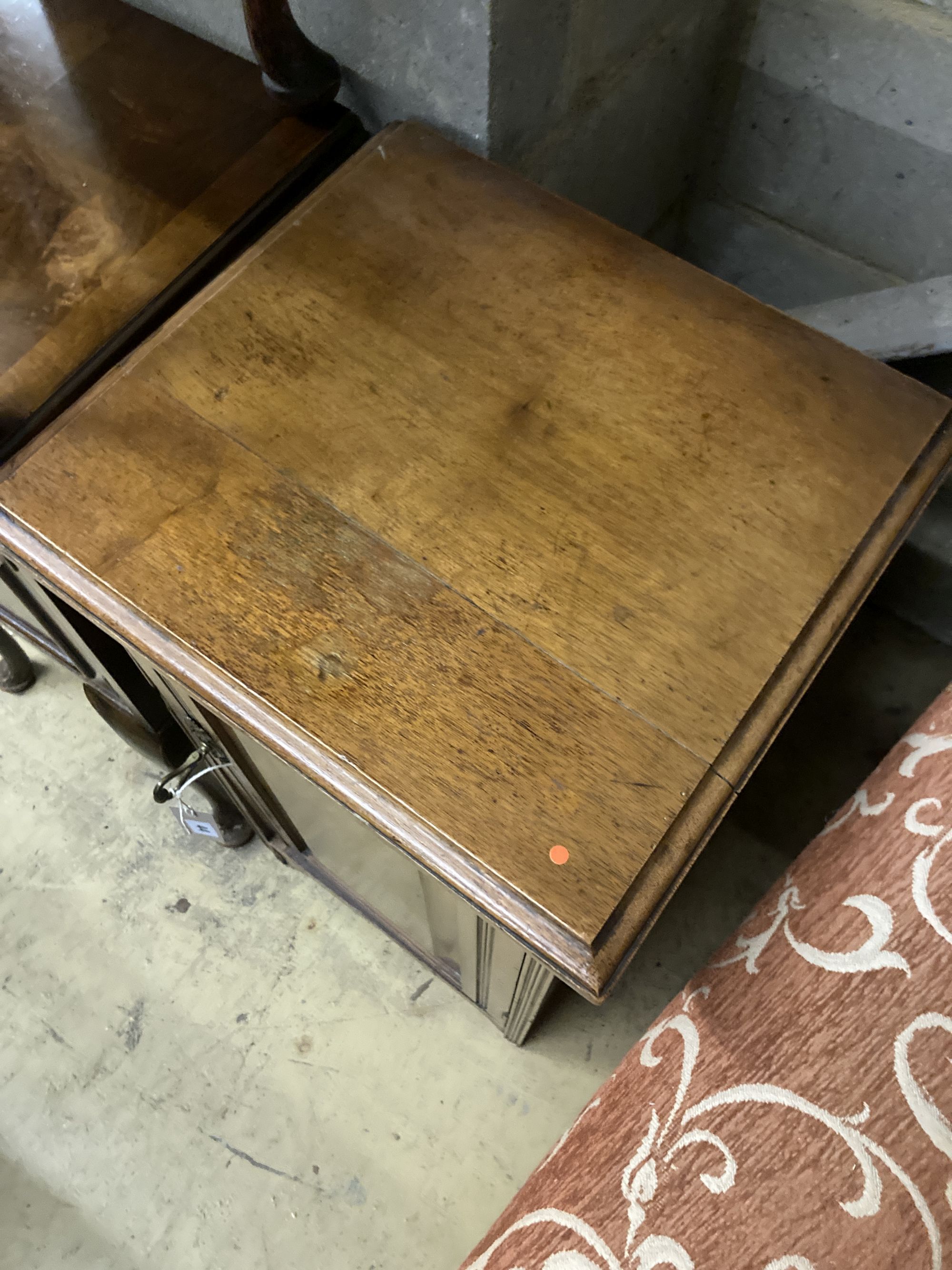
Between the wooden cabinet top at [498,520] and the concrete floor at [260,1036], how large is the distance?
68 cm

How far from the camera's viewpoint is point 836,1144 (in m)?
0.47

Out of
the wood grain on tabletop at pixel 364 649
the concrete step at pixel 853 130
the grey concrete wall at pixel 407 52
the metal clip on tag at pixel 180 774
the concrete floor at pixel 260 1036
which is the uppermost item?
the concrete step at pixel 853 130

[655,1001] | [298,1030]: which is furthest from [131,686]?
[655,1001]

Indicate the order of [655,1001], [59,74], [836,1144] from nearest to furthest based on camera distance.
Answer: [836,1144] < [59,74] < [655,1001]

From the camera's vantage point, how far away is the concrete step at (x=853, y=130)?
2.72ft

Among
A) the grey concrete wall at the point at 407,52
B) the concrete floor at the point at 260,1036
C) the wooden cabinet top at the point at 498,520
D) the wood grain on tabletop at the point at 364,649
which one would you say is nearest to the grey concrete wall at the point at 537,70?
the grey concrete wall at the point at 407,52

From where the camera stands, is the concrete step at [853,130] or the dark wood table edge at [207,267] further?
the concrete step at [853,130]

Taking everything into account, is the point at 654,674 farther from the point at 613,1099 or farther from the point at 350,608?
the point at 613,1099

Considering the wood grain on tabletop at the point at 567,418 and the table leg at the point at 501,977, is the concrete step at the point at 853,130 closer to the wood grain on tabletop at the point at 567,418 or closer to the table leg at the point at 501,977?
the wood grain on tabletop at the point at 567,418

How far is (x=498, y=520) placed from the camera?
54 centimetres

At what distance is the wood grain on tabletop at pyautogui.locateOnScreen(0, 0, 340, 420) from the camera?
64 centimetres

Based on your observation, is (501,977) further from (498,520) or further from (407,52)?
(407,52)

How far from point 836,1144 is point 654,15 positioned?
3.14 ft

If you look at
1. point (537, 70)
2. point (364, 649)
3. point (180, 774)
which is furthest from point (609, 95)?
point (180, 774)
